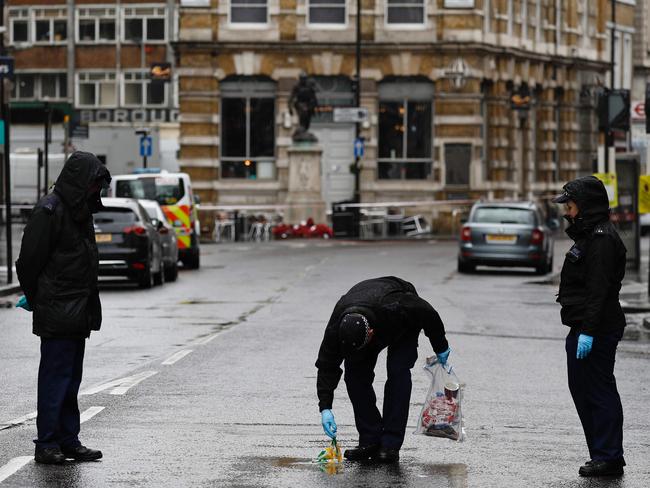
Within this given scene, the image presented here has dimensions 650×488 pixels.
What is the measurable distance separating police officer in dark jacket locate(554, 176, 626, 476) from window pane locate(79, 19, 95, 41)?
248 feet

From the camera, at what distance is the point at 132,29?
277ft

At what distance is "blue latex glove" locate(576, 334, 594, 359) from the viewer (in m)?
9.89

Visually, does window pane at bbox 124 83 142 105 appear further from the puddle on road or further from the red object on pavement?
the puddle on road

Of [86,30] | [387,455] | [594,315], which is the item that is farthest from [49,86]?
[594,315]

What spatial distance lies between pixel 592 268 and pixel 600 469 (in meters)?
1.11

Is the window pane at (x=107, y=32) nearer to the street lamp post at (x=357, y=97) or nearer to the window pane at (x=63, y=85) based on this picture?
the window pane at (x=63, y=85)

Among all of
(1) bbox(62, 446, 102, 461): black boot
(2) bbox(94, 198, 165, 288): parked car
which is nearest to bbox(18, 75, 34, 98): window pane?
(2) bbox(94, 198, 165, 288): parked car

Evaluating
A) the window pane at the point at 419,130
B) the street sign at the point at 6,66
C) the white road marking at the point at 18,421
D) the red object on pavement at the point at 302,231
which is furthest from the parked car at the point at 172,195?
the white road marking at the point at 18,421

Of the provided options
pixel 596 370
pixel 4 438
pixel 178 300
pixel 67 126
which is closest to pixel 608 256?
pixel 596 370

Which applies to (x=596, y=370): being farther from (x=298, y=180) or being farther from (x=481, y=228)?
(x=298, y=180)

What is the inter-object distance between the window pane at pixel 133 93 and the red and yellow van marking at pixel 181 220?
4762 cm

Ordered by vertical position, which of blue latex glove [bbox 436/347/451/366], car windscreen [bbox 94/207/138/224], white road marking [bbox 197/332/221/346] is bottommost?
white road marking [bbox 197/332/221/346]

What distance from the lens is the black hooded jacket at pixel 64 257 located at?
1009 centimetres

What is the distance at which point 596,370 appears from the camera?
10.0 meters
